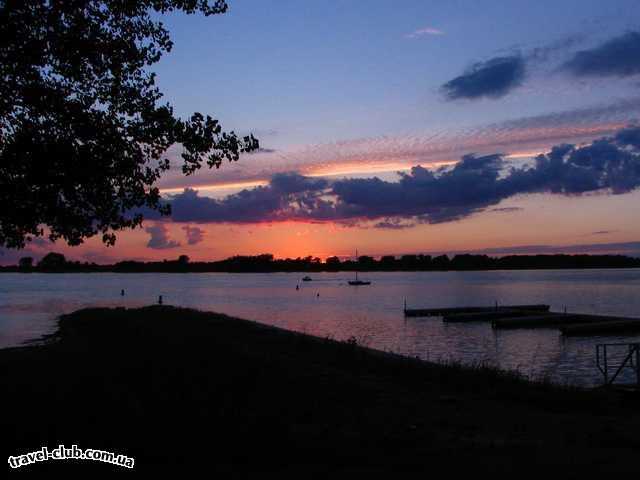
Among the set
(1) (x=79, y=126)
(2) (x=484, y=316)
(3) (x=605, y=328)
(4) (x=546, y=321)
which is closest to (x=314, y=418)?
(1) (x=79, y=126)

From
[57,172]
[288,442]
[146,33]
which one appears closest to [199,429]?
[288,442]

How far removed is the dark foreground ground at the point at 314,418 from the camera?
936 centimetres

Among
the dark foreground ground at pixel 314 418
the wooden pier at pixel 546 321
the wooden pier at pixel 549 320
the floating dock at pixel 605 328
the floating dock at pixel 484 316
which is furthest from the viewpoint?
the floating dock at pixel 484 316

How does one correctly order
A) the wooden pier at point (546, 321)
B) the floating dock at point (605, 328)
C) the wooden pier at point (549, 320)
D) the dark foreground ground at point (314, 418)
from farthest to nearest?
the wooden pier at point (546, 321) < the wooden pier at point (549, 320) < the floating dock at point (605, 328) < the dark foreground ground at point (314, 418)

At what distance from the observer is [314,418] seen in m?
12.8

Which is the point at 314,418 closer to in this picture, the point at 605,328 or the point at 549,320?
the point at 605,328

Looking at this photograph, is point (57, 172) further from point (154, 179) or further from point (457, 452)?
point (457, 452)

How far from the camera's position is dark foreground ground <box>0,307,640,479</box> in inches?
368

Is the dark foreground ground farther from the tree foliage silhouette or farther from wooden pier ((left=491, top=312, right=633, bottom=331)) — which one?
wooden pier ((left=491, top=312, right=633, bottom=331))

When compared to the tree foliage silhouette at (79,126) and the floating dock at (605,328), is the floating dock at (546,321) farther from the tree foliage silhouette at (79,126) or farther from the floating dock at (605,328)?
the tree foliage silhouette at (79,126)

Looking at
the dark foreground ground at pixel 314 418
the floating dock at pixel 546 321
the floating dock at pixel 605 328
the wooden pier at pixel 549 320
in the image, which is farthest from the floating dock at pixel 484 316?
the dark foreground ground at pixel 314 418

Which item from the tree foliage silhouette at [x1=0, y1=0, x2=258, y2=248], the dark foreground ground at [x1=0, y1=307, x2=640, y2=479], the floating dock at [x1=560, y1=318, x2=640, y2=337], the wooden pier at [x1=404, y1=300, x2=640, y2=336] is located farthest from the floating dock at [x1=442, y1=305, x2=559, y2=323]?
the tree foliage silhouette at [x1=0, y1=0, x2=258, y2=248]

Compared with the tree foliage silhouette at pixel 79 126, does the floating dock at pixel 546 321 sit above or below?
below

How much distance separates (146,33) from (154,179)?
318cm
